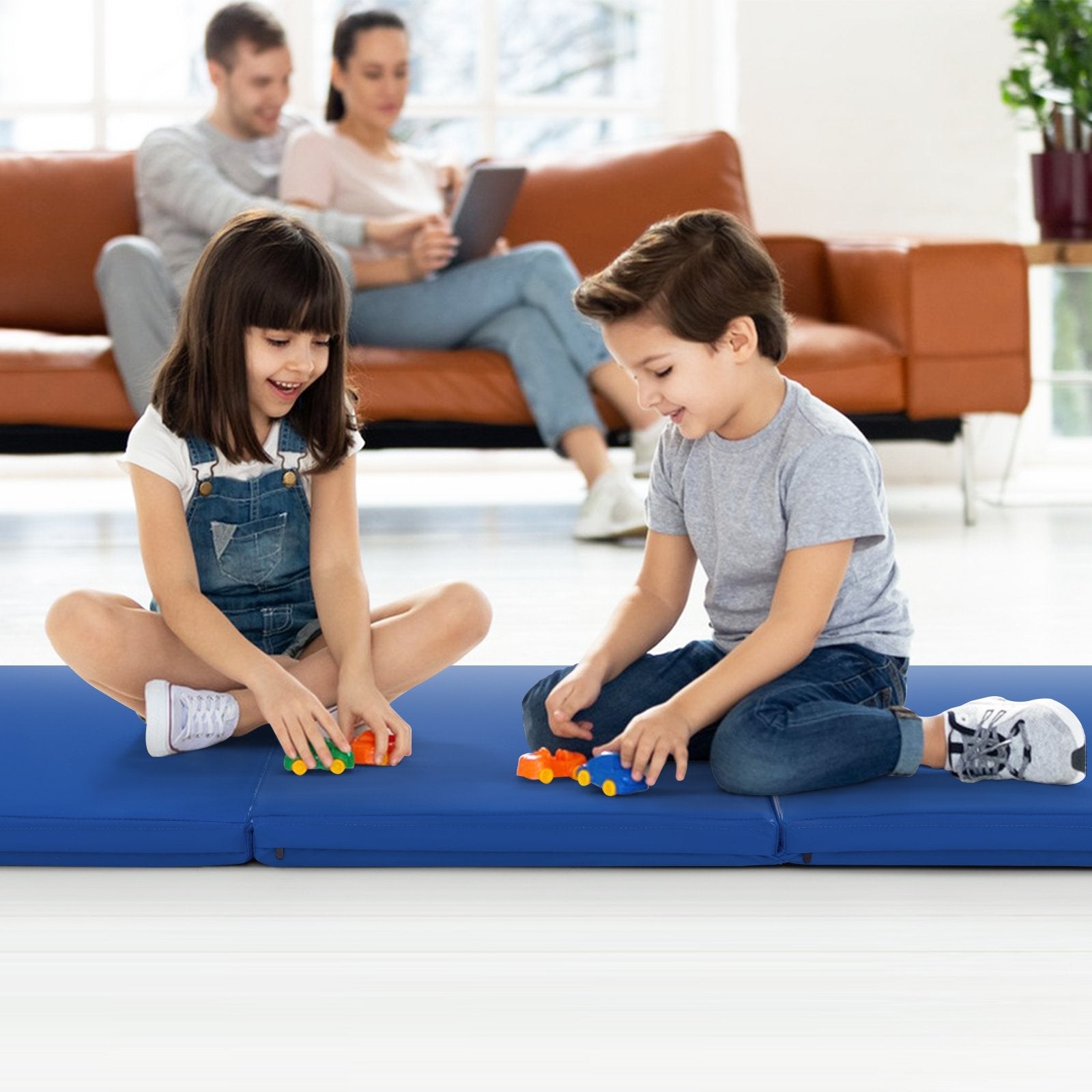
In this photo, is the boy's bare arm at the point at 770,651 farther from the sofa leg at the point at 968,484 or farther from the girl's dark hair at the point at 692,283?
the sofa leg at the point at 968,484

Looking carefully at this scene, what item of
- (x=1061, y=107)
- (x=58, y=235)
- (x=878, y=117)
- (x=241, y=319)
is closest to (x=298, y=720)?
(x=241, y=319)

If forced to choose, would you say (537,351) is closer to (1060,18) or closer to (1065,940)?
(1060,18)

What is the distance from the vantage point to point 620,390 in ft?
10.8

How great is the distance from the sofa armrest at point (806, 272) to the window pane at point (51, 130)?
1.96 m

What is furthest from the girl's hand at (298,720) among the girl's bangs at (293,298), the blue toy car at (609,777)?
the girl's bangs at (293,298)

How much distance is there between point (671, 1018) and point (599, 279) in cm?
70

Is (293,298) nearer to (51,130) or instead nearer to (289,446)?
(289,446)

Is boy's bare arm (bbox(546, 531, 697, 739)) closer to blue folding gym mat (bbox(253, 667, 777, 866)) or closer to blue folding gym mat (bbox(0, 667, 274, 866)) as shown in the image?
blue folding gym mat (bbox(253, 667, 777, 866))

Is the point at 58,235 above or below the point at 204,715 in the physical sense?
above

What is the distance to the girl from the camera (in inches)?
62.4

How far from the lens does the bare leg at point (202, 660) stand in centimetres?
162

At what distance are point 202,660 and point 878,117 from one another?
123 inches

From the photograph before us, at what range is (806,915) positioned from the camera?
1269 millimetres

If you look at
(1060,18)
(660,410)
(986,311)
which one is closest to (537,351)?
(986,311)
